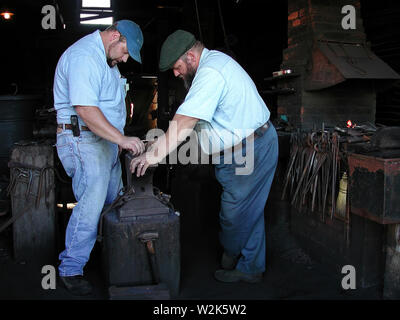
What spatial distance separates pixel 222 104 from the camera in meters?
2.72

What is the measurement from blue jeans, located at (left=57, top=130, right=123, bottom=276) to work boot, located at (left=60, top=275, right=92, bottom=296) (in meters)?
0.04

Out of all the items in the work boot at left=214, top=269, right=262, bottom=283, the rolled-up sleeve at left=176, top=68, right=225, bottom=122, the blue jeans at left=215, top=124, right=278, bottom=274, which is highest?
the rolled-up sleeve at left=176, top=68, right=225, bottom=122

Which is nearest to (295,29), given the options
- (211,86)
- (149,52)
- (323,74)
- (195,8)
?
(323,74)

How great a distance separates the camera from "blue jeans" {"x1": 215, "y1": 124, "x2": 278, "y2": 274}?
2.94 m

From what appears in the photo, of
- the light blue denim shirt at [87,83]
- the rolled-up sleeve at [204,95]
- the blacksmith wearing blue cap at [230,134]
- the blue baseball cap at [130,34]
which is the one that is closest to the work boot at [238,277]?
the blacksmith wearing blue cap at [230,134]

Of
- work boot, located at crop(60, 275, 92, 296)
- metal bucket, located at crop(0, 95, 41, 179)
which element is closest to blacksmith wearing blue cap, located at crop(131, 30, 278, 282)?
work boot, located at crop(60, 275, 92, 296)

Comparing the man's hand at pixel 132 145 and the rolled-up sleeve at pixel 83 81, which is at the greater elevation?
the rolled-up sleeve at pixel 83 81

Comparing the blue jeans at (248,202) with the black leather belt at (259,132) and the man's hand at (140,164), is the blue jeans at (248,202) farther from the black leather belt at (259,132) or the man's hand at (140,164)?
the man's hand at (140,164)

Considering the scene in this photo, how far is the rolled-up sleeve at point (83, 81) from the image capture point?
2693mm

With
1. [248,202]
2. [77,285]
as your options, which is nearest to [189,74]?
[248,202]

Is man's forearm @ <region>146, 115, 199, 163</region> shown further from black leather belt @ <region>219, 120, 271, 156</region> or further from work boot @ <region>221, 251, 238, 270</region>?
work boot @ <region>221, 251, 238, 270</region>

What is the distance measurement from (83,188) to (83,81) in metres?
0.74

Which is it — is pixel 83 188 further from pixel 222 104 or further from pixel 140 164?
pixel 222 104

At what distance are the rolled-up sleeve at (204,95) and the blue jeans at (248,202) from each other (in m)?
0.48
